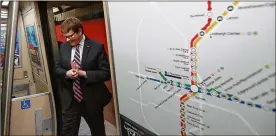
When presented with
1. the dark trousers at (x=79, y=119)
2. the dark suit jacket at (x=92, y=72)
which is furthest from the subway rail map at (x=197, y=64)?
the dark trousers at (x=79, y=119)

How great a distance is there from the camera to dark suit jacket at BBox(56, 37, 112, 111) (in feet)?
4.63

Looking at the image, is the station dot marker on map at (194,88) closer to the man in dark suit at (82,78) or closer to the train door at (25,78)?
the man in dark suit at (82,78)

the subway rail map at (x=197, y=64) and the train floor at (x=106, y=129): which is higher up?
the subway rail map at (x=197, y=64)

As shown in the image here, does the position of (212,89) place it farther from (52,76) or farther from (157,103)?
(52,76)

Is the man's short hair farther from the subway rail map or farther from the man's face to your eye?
the subway rail map

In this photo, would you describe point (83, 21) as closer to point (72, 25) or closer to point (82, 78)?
point (72, 25)

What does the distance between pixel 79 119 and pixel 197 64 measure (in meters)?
1.16

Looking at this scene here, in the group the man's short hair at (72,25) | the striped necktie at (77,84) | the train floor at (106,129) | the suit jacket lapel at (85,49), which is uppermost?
the man's short hair at (72,25)

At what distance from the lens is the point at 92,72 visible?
4.64ft

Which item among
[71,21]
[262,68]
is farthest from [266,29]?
[71,21]

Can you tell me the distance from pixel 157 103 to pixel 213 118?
14.3 inches

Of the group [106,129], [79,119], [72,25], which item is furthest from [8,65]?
[106,129]

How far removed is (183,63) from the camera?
0.95m

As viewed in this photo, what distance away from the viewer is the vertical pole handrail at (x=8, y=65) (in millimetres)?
1366
